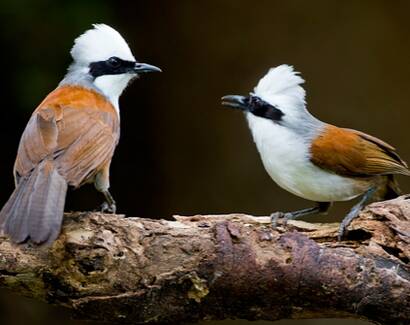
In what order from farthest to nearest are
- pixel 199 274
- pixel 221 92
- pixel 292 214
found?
pixel 221 92 → pixel 292 214 → pixel 199 274

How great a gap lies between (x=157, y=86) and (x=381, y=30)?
183cm

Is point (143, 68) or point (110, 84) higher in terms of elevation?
point (143, 68)

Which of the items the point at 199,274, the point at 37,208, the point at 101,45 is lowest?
the point at 199,274

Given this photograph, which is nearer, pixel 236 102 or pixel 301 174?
pixel 301 174

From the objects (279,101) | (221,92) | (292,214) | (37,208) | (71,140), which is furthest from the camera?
(221,92)

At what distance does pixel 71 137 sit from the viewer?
4.18 metres

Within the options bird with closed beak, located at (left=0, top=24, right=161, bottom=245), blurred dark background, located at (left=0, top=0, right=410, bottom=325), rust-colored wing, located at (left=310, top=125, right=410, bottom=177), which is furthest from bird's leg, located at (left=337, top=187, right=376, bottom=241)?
blurred dark background, located at (left=0, top=0, right=410, bottom=325)

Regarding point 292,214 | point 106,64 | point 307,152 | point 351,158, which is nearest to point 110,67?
point 106,64

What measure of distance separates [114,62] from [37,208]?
1389 mm

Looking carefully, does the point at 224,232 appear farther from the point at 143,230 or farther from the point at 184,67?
the point at 184,67

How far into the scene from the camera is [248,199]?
7586 mm

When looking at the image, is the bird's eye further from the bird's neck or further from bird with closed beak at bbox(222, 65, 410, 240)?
bird with closed beak at bbox(222, 65, 410, 240)

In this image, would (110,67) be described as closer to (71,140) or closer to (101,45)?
(101,45)

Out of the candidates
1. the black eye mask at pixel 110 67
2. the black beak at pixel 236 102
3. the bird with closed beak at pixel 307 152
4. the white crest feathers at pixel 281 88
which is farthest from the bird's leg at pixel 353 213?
the black eye mask at pixel 110 67
